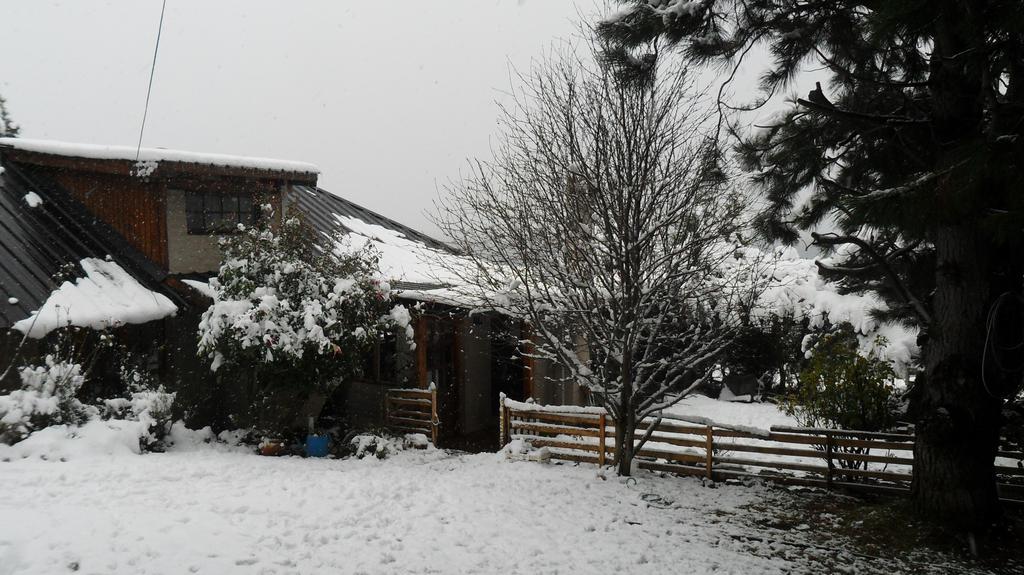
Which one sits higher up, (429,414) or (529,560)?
(429,414)

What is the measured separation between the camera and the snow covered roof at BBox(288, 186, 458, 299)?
39.9ft

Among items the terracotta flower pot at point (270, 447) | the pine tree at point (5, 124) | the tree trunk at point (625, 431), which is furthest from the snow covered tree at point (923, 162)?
the pine tree at point (5, 124)

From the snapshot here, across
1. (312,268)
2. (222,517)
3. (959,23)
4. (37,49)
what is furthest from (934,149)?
(37,49)

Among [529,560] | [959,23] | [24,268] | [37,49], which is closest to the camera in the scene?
[959,23]

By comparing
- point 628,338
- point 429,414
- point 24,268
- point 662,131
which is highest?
point 662,131

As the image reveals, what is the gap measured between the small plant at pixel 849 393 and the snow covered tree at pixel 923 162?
89 cm

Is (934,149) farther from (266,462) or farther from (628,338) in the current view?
(266,462)

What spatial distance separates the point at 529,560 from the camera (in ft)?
19.1

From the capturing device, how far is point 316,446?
33.0 ft

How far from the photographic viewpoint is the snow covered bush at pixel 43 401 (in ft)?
→ 26.3

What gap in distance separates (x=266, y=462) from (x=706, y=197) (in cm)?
720

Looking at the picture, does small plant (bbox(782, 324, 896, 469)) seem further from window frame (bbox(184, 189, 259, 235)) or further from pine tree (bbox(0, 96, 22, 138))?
pine tree (bbox(0, 96, 22, 138))

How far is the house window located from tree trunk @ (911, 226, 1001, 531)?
10.8 meters

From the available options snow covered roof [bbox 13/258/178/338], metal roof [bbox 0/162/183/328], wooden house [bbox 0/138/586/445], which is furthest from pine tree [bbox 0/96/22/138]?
snow covered roof [bbox 13/258/178/338]
